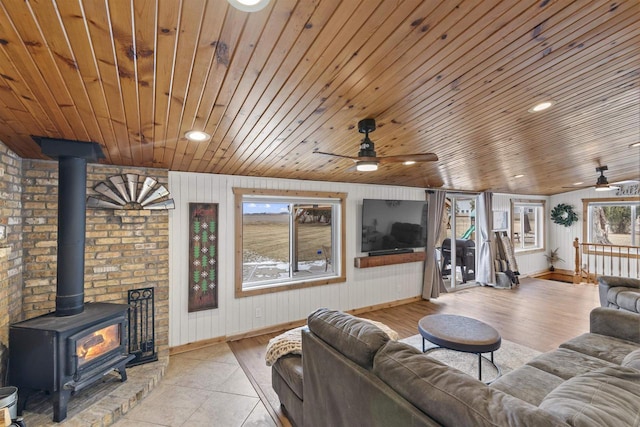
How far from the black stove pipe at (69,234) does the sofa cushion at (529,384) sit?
3.38 meters

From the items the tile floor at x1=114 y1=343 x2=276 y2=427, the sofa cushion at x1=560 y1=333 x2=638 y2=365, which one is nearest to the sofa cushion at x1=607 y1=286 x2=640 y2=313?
the sofa cushion at x1=560 y1=333 x2=638 y2=365

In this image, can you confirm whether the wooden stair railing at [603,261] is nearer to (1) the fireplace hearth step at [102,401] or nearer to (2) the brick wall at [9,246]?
(1) the fireplace hearth step at [102,401]

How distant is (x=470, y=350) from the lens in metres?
2.52

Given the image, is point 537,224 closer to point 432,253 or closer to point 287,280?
point 432,253

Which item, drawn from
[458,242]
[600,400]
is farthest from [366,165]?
[458,242]

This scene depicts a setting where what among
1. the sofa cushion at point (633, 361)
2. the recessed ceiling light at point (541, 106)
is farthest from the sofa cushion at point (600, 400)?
the recessed ceiling light at point (541, 106)

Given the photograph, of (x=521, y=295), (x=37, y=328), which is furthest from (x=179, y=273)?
(x=521, y=295)

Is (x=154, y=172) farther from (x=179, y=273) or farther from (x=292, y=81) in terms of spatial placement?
(x=292, y=81)

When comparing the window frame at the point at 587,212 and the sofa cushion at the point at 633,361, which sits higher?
the window frame at the point at 587,212

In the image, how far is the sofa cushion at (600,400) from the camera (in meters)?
1.02

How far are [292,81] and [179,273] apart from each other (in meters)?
2.85

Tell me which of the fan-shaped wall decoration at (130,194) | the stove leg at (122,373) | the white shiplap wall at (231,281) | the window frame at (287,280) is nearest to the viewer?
the stove leg at (122,373)

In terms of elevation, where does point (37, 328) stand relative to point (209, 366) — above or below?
above

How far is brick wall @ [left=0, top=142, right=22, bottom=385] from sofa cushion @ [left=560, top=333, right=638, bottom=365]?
4.61 meters
